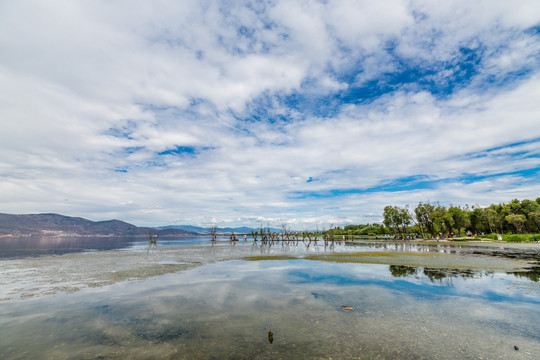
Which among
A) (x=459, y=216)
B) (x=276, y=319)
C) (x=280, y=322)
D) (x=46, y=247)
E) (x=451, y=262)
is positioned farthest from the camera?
(x=459, y=216)

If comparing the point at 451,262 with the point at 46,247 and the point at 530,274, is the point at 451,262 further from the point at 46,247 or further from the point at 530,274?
the point at 46,247

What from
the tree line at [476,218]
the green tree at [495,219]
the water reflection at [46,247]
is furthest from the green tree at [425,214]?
the water reflection at [46,247]

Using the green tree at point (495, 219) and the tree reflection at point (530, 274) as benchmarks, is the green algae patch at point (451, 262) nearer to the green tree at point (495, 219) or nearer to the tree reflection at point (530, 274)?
the tree reflection at point (530, 274)

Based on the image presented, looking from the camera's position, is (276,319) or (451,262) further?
(451,262)

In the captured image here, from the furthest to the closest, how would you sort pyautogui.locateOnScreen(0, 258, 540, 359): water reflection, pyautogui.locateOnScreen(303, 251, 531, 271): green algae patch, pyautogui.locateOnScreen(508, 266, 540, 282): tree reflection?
pyautogui.locateOnScreen(303, 251, 531, 271): green algae patch, pyautogui.locateOnScreen(508, 266, 540, 282): tree reflection, pyautogui.locateOnScreen(0, 258, 540, 359): water reflection

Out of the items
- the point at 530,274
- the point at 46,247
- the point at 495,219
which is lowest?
the point at 46,247

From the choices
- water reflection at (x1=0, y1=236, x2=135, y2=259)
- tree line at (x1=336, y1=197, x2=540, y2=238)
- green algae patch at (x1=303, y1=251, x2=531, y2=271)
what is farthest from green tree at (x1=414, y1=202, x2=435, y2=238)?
water reflection at (x1=0, y1=236, x2=135, y2=259)

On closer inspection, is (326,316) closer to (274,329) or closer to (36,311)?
(274,329)

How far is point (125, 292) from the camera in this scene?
51.8ft

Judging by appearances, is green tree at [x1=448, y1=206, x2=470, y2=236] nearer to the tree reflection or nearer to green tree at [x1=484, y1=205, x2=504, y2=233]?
green tree at [x1=484, y1=205, x2=504, y2=233]

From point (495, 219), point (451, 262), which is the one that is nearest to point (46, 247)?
point (451, 262)

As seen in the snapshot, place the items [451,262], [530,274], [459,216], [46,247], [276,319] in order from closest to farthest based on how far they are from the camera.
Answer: [276,319]
[530,274]
[451,262]
[46,247]
[459,216]

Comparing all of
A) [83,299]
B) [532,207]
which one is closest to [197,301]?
[83,299]

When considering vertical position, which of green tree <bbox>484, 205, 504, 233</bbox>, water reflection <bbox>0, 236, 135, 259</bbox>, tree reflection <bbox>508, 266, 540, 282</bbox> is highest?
green tree <bbox>484, 205, 504, 233</bbox>
